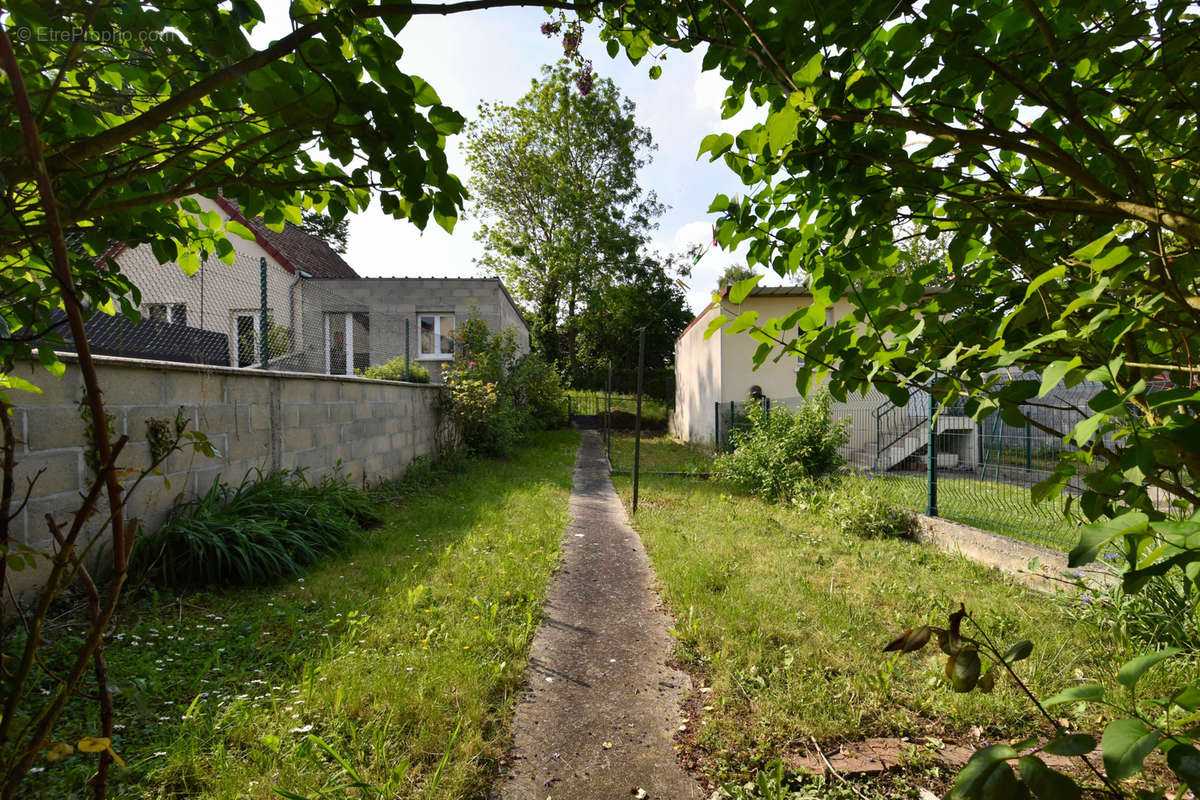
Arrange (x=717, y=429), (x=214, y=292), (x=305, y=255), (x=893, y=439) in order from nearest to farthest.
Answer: (x=214, y=292) → (x=893, y=439) → (x=717, y=429) → (x=305, y=255)

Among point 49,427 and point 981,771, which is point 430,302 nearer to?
point 49,427

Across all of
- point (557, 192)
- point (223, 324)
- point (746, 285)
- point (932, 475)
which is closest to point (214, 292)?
point (223, 324)

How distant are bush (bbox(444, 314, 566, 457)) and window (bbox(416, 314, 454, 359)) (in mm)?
603

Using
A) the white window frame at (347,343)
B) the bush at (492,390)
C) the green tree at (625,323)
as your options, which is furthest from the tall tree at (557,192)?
the white window frame at (347,343)

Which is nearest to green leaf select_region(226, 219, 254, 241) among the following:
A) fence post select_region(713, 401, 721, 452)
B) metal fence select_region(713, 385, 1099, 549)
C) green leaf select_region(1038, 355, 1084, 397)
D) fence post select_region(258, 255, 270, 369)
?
green leaf select_region(1038, 355, 1084, 397)

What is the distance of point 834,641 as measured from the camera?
115 inches

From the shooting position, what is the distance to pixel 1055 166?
108cm

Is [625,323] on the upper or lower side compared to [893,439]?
upper

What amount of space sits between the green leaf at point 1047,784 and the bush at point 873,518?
5249 mm

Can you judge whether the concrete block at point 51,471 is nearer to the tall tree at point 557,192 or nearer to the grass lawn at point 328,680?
the grass lawn at point 328,680

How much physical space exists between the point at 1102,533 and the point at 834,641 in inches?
99.5

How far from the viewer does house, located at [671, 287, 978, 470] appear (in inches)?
241

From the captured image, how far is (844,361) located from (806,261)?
39 cm

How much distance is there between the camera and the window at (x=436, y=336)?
14.3 metres
